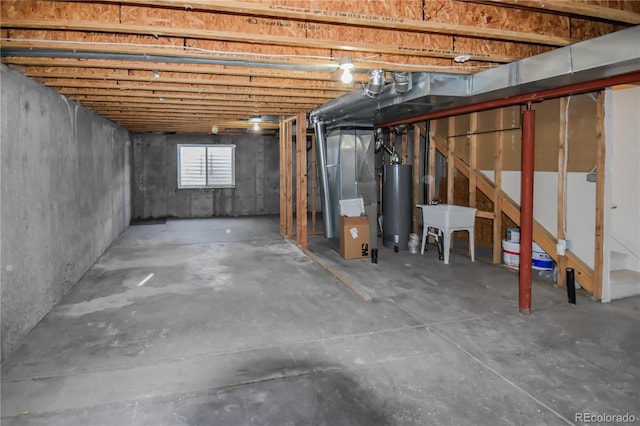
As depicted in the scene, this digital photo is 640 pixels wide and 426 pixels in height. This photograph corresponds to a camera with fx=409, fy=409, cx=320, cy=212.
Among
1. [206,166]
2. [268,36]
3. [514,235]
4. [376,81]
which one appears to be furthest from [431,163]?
[206,166]

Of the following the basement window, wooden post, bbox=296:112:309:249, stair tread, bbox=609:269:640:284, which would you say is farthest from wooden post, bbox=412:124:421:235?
the basement window

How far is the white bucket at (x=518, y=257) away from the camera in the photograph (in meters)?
4.67

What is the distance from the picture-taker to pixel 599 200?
13.0 feet

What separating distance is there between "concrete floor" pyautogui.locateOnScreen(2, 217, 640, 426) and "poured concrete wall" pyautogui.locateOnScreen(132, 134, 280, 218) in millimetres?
5686

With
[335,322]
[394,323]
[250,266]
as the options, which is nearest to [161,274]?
[250,266]

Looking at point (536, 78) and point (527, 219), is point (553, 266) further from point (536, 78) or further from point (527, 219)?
point (536, 78)

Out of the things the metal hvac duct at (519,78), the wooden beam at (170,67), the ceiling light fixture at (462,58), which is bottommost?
the metal hvac duct at (519,78)

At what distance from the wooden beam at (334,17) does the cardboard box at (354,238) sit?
135 inches

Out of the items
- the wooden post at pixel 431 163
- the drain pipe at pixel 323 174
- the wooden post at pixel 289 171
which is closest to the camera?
the drain pipe at pixel 323 174

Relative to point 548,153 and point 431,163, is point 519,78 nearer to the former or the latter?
point 548,153

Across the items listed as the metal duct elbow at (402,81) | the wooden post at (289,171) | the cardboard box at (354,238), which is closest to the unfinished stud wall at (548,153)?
the cardboard box at (354,238)

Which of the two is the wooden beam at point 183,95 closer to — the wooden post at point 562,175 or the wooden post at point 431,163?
the wooden post at point 431,163

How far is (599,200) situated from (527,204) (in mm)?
1012

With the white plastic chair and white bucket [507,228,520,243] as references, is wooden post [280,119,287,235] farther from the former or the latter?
white bucket [507,228,520,243]
